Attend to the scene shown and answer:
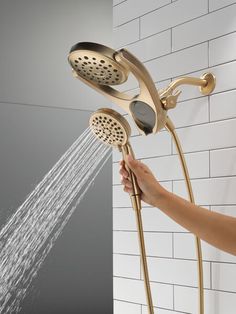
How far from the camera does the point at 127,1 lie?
1.38m

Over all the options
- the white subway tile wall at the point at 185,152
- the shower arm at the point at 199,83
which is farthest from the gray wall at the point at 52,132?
the shower arm at the point at 199,83

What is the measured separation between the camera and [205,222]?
79 cm

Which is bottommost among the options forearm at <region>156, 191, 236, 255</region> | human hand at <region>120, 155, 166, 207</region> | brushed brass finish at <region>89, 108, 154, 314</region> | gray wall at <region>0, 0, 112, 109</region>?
forearm at <region>156, 191, 236, 255</region>

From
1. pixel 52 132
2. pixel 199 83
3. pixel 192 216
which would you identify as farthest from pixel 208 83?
pixel 52 132

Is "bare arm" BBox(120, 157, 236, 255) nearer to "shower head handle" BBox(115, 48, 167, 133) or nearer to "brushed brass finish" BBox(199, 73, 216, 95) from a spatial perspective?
"shower head handle" BBox(115, 48, 167, 133)

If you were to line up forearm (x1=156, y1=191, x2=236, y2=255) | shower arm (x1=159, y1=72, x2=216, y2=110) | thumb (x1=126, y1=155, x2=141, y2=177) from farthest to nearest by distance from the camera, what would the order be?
shower arm (x1=159, y1=72, x2=216, y2=110) → thumb (x1=126, y1=155, x2=141, y2=177) → forearm (x1=156, y1=191, x2=236, y2=255)

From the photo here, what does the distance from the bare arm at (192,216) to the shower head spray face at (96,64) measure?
0.47ft

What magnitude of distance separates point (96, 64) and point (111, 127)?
0.13 m

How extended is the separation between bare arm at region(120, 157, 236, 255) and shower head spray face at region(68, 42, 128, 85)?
0.14m

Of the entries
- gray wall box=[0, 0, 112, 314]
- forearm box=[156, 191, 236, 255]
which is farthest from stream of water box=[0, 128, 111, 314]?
forearm box=[156, 191, 236, 255]

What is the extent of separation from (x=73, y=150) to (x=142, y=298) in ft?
3.39

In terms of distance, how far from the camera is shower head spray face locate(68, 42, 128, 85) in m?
0.81

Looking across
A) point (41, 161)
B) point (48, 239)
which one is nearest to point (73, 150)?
point (41, 161)

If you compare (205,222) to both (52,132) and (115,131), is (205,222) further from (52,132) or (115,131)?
(52,132)
